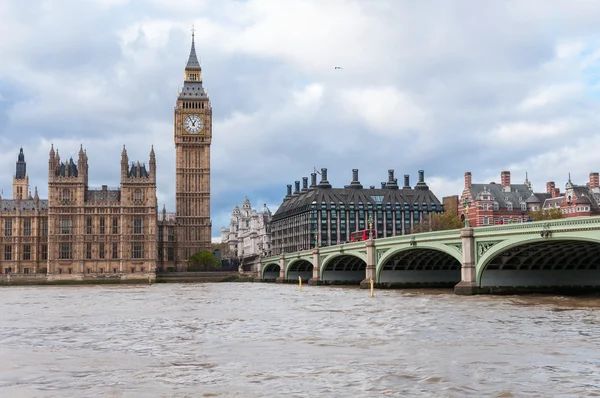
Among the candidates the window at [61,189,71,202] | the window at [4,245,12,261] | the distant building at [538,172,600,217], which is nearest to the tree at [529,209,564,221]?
the distant building at [538,172,600,217]

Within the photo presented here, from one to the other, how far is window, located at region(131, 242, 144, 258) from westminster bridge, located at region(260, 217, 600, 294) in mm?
57447

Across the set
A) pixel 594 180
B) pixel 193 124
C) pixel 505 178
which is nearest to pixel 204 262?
pixel 193 124

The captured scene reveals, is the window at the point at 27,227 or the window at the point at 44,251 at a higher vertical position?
the window at the point at 27,227

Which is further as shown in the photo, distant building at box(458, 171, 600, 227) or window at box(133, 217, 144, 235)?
window at box(133, 217, 144, 235)

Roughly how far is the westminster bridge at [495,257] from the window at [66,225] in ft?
210

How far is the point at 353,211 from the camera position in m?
163

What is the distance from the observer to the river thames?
57.5 feet

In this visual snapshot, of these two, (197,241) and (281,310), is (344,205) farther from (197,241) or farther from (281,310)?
(281,310)

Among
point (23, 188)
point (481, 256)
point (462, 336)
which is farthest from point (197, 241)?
point (462, 336)

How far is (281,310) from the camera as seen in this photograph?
44.4 m

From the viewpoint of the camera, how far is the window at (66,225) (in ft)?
427

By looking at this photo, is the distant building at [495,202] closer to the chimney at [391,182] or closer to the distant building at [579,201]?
the distant building at [579,201]

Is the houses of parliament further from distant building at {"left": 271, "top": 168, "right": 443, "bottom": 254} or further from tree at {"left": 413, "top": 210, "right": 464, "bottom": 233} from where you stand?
tree at {"left": 413, "top": 210, "right": 464, "bottom": 233}

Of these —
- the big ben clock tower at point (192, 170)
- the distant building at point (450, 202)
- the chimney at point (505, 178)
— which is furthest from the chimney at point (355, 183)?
the chimney at point (505, 178)
